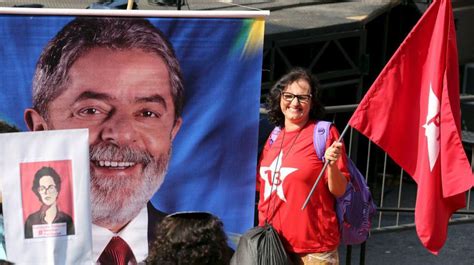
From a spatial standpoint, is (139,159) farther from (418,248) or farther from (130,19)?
(418,248)

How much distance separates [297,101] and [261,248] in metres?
0.77

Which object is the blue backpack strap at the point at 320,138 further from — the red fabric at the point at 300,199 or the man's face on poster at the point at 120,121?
the man's face on poster at the point at 120,121

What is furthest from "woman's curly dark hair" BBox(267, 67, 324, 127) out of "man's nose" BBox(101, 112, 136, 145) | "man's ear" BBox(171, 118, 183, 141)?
"man's nose" BBox(101, 112, 136, 145)

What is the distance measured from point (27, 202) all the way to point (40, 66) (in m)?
0.68

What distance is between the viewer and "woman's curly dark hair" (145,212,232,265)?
373 centimetres

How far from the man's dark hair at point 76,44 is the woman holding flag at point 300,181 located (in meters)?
0.78

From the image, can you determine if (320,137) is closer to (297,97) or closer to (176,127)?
(297,97)

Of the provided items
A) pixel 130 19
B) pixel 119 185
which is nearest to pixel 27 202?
pixel 119 185

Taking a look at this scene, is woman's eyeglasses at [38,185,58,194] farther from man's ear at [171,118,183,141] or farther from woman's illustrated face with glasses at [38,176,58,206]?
man's ear at [171,118,183,141]

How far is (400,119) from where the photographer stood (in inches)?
213

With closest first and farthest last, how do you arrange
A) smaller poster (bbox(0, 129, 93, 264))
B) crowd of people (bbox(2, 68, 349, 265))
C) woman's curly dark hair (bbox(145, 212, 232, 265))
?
woman's curly dark hair (bbox(145, 212, 232, 265)) → smaller poster (bbox(0, 129, 93, 264)) → crowd of people (bbox(2, 68, 349, 265))

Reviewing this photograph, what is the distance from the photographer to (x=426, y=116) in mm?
5363

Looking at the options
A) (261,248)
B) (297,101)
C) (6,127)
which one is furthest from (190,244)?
(6,127)

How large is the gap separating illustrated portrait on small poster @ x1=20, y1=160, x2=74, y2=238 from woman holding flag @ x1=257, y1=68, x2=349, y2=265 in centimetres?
102
